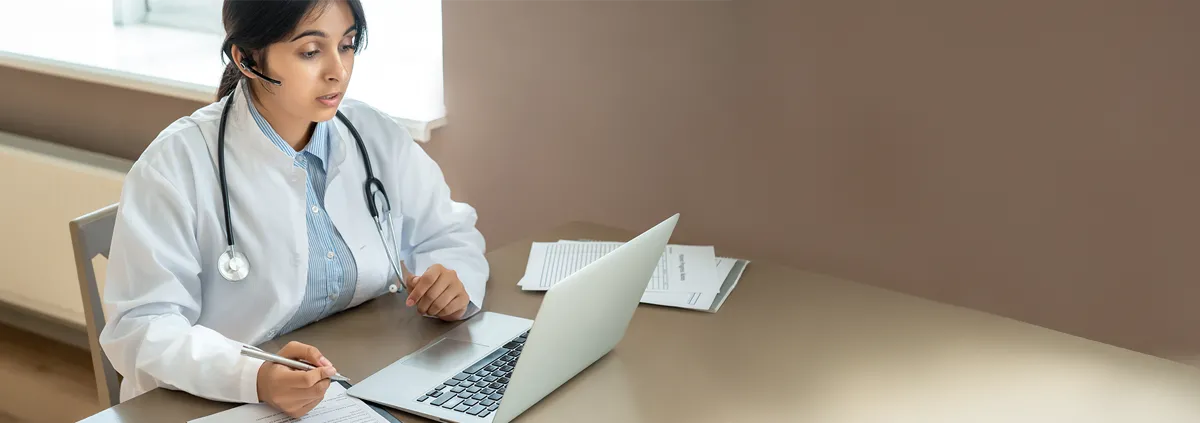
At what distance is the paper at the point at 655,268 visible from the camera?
1.56 meters

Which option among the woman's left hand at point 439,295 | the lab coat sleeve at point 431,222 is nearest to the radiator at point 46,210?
the lab coat sleeve at point 431,222

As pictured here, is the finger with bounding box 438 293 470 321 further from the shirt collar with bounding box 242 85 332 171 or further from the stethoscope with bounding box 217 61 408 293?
the shirt collar with bounding box 242 85 332 171

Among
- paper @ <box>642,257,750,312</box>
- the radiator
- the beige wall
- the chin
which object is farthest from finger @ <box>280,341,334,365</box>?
the radiator

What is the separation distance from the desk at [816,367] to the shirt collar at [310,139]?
223 millimetres

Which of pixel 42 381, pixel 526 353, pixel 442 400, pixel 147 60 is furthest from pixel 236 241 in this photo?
pixel 42 381

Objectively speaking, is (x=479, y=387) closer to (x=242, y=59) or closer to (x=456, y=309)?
(x=456, y=309)

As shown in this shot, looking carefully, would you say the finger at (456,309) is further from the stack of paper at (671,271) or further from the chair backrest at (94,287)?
the chair backrest at (94,287)

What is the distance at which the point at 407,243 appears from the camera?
1.65m

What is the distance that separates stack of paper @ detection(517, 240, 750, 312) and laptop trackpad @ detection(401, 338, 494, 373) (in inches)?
8.5

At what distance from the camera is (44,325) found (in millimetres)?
2996

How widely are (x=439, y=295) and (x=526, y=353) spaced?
1.04 ft

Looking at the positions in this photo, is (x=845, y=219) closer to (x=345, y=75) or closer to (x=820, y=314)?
(x=820, y=314)

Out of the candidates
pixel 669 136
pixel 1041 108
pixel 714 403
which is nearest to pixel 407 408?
pixel 714 403

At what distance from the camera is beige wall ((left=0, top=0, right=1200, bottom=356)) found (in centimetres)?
169
